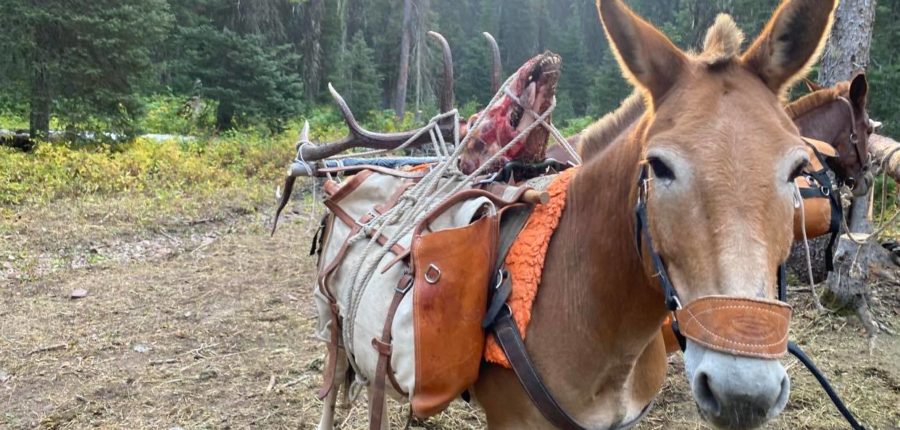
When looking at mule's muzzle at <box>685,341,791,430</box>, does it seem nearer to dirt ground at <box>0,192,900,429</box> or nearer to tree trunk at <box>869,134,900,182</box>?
tree trunk at <box>869,134,900,182</box>

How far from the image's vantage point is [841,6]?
4.93 m

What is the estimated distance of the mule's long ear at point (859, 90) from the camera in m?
3.07

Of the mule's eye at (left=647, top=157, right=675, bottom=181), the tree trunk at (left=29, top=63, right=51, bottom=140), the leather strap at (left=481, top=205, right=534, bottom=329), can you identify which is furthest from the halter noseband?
the tree trunk at (left=29, top=63, right=51, bottom=140)

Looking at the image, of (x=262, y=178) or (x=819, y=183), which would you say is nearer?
(x=819, y=183)

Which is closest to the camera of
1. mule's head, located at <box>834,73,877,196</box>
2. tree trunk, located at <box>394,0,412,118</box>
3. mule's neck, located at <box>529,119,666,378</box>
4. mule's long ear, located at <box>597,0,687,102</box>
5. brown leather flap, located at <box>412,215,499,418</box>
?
mule's long ear, located at <box>597,0,687,102</box>

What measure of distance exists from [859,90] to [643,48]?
2.43m

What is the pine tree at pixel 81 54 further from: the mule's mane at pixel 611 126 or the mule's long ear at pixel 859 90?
the mule's long ear at pixel 859 90

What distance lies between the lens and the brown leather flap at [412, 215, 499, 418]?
5.98ft

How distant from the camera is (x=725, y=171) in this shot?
47.4 inches

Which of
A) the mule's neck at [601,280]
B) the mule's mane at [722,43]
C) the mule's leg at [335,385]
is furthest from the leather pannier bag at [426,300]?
the mule's mane at [722,43]

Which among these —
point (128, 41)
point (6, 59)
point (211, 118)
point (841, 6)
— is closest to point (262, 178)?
point (128, 41)

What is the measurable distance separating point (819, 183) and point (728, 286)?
199cm

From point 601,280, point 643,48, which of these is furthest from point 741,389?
point 643,48

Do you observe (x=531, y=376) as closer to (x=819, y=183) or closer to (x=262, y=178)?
(x=819, y=183)
